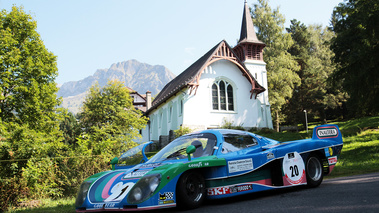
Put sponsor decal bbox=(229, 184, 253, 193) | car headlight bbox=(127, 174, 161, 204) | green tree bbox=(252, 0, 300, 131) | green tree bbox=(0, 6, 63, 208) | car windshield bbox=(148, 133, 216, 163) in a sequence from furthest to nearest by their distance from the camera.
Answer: green tree bbox=(252, 0, 300, 131)
green tree bbox=(0, 6, 63, 208)
car windshield bbox=(148, 133, 216, 163)
sponsor decal bbox=(229, 184, 253, 193)
car headlight bbox=(127, 174, 161, 204)

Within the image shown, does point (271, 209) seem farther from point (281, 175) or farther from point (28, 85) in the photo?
point (28, 85)

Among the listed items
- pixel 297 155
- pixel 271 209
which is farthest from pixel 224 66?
pixel 271 209

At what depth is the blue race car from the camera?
4598mm

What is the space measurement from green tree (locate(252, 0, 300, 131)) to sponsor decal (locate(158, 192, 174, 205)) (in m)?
39.3

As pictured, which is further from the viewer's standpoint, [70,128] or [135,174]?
[70,128]

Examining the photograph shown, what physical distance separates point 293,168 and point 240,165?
135 centimetres

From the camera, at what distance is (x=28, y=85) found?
879 inches

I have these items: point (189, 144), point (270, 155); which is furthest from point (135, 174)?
point (270, 155)

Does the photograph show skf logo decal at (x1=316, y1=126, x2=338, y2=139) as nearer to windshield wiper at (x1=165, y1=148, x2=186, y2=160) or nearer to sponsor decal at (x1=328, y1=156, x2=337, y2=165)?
sponsor decal at (x1=328, y1=156, x2=337, y2=165)

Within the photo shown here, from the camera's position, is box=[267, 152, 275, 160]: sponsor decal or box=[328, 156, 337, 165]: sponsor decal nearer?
box=[267, 152, 275, 160]: sponsor decal

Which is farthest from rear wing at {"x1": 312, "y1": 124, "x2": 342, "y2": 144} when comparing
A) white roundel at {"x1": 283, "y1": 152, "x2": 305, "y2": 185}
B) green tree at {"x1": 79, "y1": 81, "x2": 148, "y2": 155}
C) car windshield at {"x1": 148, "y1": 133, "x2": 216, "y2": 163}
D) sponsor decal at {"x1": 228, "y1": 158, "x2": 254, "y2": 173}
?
green tree at {"x1": 79, "y1": 81, "x2": 148, "y2": 155}

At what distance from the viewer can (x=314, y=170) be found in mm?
6824

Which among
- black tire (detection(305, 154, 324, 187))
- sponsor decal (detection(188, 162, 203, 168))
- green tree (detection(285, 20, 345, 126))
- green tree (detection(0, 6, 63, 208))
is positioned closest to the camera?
sponsor decal (detection(188, 162, 203, 168))

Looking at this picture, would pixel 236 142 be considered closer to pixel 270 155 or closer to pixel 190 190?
pixel 270 155
